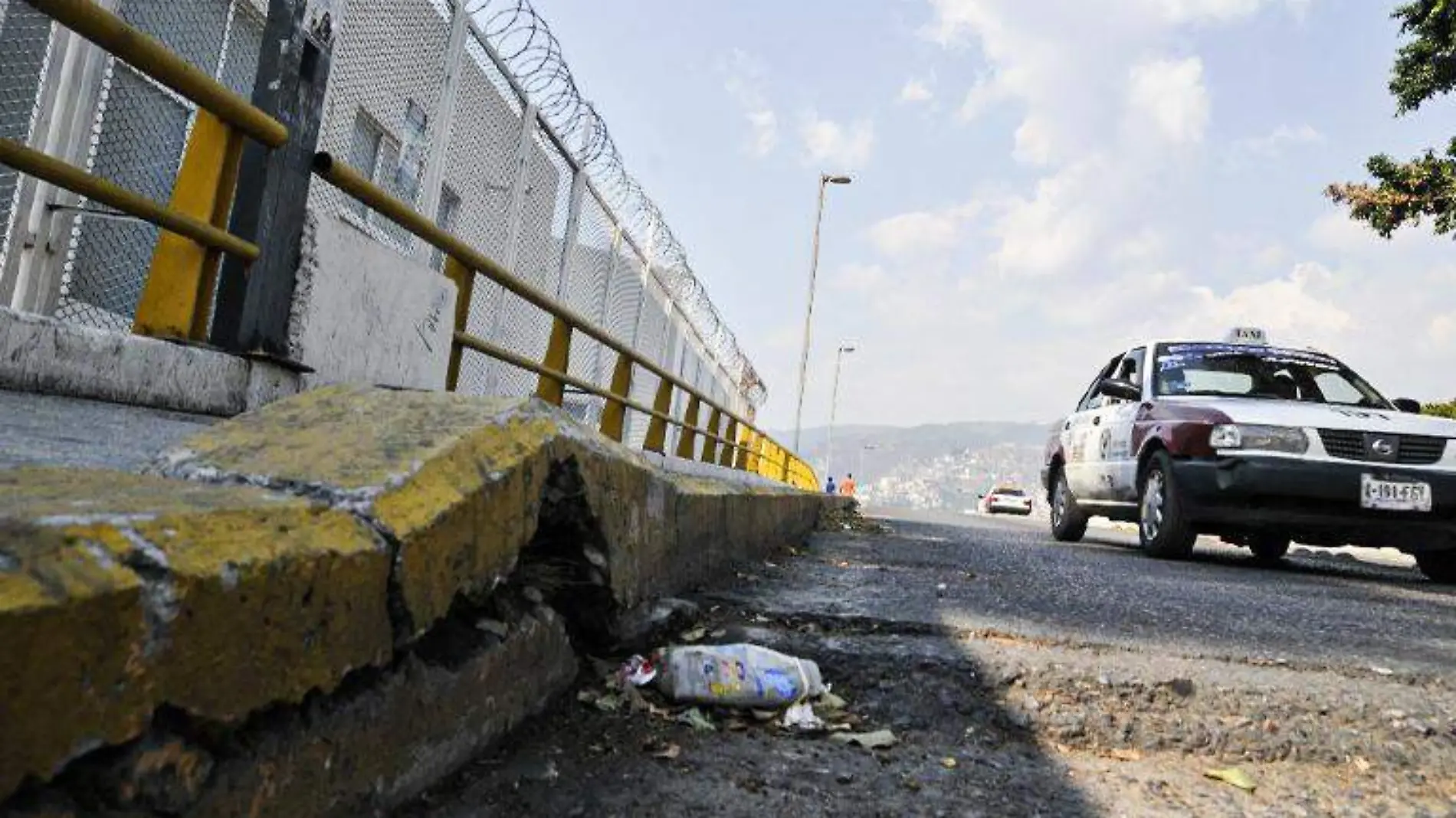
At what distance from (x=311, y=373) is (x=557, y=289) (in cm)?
379

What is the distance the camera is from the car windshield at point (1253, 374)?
24.5 ft

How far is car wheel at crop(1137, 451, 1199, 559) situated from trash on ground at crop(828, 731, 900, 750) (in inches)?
205

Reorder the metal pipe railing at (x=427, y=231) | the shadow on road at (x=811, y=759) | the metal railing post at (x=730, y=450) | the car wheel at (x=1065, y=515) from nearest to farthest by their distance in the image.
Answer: the shadow on road at (x=811, y=759) < the metal pipe railing at (x=427, y=231) < the car wheel at (x=1065, y=515) < the metal railing post at (x=730, y=450)

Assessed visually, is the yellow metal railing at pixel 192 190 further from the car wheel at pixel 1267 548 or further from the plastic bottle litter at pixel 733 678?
the car wheel at pixel 1267 548

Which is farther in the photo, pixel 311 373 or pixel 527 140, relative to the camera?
pixel 527 140

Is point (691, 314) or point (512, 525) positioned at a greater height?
point (691, 314)

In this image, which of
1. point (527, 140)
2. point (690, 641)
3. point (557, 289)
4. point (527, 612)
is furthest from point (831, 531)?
point (527, 612)

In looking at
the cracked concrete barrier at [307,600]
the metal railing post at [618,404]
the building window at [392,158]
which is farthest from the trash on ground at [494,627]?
the metal railing post at [618,404]

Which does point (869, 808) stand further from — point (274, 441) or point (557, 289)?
point (557, 289)

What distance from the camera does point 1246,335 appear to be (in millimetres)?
8328

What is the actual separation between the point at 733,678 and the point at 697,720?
0.54 feet

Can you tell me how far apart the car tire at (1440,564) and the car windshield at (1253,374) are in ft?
3.57

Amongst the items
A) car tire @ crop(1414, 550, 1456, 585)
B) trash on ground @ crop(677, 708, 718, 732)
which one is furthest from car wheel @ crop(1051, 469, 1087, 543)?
trash on ground @ crop(677, 708, 718, 732)

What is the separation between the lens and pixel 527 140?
5605mm
